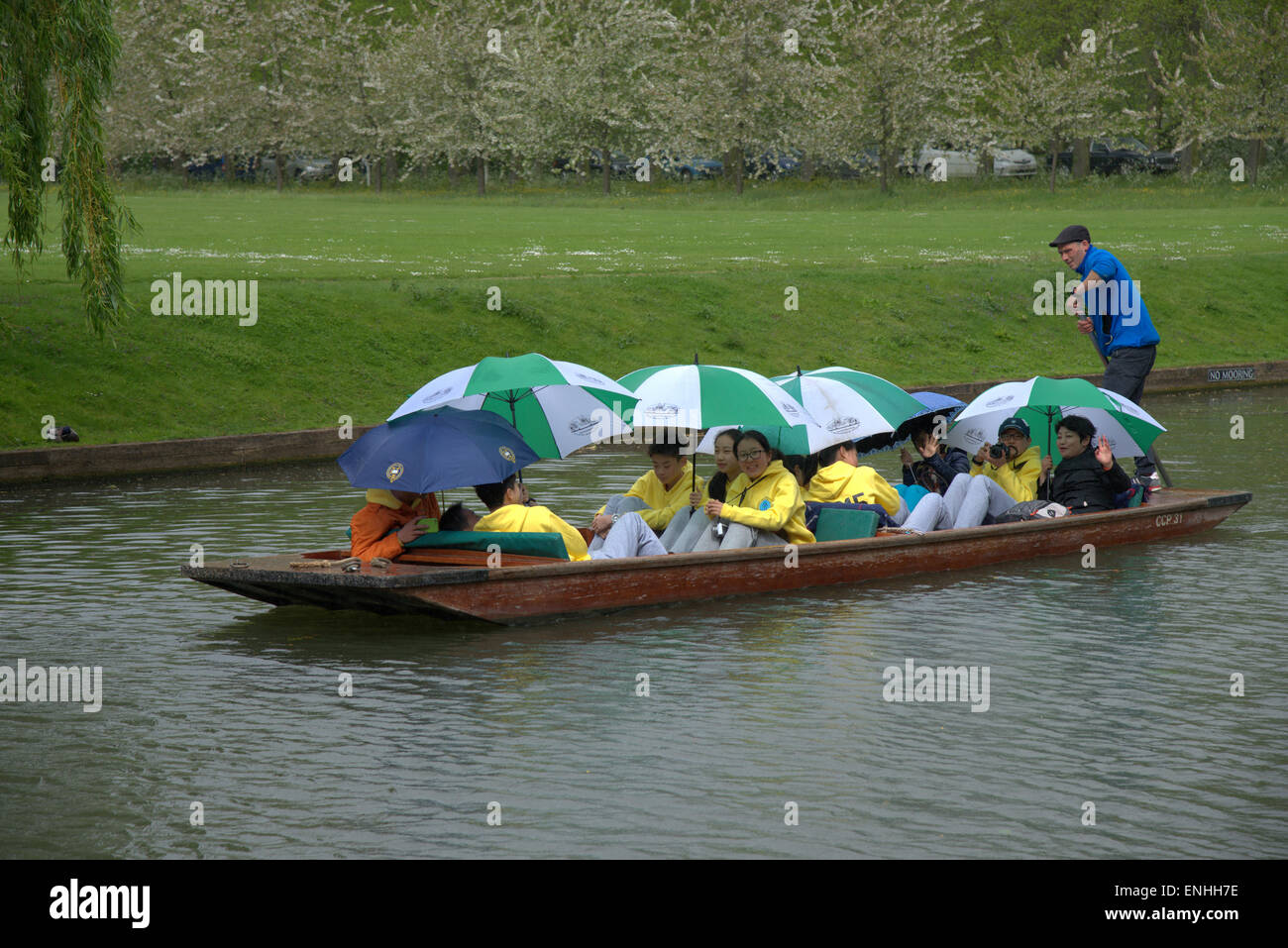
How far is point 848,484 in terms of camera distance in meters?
13.3

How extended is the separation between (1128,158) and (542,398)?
5341 centimetres

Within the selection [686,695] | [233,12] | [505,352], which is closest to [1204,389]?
[505,352]

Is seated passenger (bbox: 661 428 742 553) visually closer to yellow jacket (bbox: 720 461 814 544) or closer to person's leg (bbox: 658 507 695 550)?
person's leg (bbox: 658 507 695 550)

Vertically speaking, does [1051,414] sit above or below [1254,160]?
below

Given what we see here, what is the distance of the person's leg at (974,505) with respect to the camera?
13680 millimetres

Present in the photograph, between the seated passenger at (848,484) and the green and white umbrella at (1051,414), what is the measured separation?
1.12 m

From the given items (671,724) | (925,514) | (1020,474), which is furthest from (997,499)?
(671,724)

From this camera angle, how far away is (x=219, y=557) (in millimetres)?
13852

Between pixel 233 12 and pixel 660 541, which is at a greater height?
pixel 233 12

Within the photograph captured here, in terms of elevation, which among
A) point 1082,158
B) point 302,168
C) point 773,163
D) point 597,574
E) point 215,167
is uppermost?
point 215,167

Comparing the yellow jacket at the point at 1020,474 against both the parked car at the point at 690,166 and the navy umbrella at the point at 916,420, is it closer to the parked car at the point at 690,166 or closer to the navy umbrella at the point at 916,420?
the navy umbrella at the point at 916,420

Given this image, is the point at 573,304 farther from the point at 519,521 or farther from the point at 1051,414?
the point at 519,521
